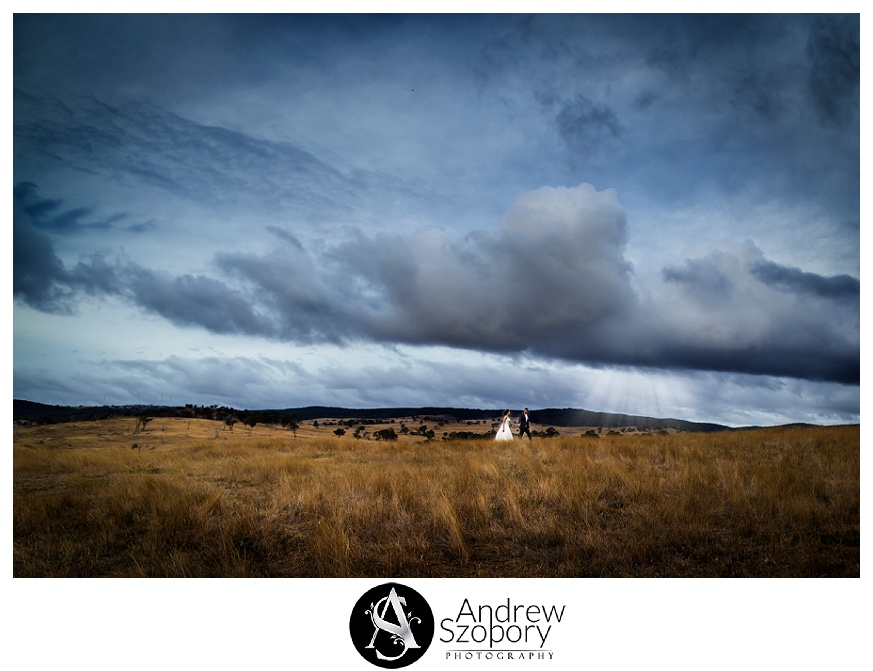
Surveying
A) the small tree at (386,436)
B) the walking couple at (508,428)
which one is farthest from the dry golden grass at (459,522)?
the small tree at (386,436)

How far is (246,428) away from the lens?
30406 millimetres

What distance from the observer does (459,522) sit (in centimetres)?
570

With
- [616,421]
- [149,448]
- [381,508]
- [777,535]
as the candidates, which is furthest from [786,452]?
[149,448]
